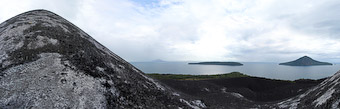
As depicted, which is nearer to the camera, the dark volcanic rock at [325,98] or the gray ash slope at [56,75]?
the gray ash slope at [56,75]

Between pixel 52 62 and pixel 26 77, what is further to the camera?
pixel 52 62

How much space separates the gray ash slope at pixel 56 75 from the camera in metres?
9.30

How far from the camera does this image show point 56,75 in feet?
35.0

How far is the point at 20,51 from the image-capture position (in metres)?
11.7

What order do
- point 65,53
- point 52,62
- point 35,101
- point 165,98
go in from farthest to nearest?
point 165,98, point 65,53, point 52,62, point 35,101

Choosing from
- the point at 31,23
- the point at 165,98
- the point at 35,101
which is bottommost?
the point at 165,98

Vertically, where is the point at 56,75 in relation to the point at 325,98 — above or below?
above

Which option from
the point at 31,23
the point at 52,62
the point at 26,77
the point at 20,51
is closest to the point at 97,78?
the point at 52,62

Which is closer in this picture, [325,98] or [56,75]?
[56,75]

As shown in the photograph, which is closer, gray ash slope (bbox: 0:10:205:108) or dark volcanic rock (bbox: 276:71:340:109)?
gray ash slope (bbox: 0:10:205:108)

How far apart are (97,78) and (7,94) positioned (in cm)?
509

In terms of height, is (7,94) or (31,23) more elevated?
(31,23)

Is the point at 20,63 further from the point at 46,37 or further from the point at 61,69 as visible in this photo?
the point at 46,37

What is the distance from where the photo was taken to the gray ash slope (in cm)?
930
